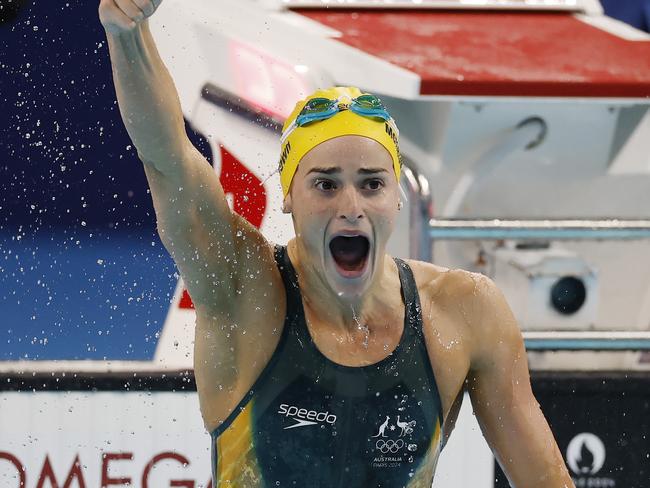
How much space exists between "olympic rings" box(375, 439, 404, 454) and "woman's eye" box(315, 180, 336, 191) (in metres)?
0.52

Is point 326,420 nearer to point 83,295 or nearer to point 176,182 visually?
point 176,182

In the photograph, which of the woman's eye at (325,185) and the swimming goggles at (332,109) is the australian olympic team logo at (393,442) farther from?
the swimming goggles at (332,109)

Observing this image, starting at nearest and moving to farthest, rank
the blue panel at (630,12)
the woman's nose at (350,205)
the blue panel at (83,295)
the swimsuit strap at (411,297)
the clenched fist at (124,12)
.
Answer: the clenched fist at (124,12) < the woman's nose at (350,205) < the swimsuit strap at (411,297) < the blue panel at (83,295) < the blue panel at (630,12)

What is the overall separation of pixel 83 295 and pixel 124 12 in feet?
9.40

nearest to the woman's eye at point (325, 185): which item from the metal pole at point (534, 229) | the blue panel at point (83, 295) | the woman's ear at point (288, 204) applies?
the woman's ear at point (288, 204)

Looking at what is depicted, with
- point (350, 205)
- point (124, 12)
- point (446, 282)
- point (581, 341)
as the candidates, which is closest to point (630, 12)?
point (581, 341)

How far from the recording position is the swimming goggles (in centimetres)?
235

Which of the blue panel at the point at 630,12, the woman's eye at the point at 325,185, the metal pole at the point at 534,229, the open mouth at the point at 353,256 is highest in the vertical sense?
the blue panel at the point at 630,12

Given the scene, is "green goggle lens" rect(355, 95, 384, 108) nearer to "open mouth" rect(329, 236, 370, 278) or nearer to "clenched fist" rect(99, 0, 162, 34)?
"open mouth" rect(329, 236, 370, 278)

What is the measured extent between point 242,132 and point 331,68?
43cm

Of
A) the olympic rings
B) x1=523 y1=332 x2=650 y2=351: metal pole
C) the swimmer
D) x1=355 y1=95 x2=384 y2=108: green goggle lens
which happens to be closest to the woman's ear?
the swimmer

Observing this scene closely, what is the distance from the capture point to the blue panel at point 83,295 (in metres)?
4.51

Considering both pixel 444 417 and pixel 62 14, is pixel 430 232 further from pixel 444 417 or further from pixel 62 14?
pixel 62 14

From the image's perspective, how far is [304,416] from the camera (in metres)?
2.34
